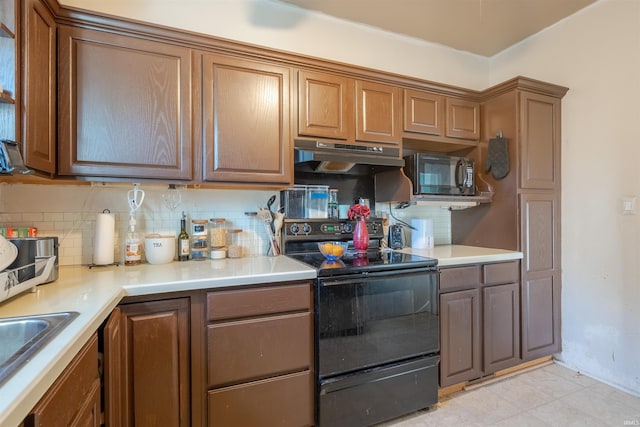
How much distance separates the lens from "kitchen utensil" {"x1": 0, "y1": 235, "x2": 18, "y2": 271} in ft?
3.49

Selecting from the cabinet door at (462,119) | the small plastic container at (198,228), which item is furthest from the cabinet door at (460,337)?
the small plastic container at (198,228)

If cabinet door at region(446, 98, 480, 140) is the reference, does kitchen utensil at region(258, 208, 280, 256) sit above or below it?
below

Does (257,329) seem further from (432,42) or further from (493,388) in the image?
(432,42)

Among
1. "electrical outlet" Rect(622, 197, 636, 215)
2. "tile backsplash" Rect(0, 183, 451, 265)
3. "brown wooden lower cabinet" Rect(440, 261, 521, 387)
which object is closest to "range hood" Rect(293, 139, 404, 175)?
"tile backsplash" Rect(0, 183, 451, 265)

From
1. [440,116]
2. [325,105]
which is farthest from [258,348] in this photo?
[440,116]

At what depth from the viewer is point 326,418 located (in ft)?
5.24

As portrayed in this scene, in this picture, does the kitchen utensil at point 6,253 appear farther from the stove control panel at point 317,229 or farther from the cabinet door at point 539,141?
the cabinet door at point 539,141

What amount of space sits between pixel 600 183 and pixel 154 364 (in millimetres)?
2942

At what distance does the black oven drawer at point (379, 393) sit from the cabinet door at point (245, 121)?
1.18m

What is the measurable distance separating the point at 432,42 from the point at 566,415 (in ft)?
9.55

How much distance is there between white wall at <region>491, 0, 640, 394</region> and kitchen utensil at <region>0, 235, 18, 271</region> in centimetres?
325

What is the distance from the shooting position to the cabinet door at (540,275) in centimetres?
228

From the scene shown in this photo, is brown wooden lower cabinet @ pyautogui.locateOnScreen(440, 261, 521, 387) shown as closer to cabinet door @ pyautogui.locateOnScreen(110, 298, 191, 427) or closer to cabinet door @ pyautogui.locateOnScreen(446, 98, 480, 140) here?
cabinet door @ pyautogui.locateOnScreen(446, 98, 480, 140)

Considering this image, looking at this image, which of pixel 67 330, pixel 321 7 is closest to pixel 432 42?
pixel 321 7
